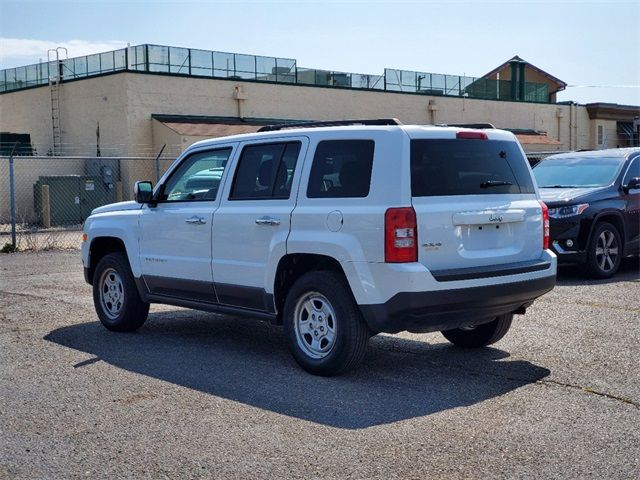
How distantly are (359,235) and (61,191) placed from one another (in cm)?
2057

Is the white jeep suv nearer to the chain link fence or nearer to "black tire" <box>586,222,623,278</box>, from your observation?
"black tire" <box>586,222,623,278</box>

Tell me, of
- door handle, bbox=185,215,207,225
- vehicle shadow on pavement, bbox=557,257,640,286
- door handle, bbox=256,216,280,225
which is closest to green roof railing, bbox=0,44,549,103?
vehicle shadow on pavement, bbox=557,257,640,286

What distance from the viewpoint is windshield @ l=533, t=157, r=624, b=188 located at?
43.7ft

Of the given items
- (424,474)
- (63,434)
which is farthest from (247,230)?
(424,474)

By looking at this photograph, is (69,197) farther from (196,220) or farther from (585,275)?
(196,220)

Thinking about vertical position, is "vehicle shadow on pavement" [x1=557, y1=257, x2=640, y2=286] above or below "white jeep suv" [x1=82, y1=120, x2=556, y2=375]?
below

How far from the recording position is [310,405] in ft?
20.6

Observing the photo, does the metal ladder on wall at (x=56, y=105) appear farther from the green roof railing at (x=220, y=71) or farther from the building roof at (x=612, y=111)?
the building roof at (x=612, y=111)

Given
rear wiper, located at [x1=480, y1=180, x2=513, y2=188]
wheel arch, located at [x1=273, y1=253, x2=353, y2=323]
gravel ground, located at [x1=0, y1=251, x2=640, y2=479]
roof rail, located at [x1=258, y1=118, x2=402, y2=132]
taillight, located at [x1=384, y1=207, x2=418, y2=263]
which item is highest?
roof rail, located at [x1=258, y1=118, x2=402, y2=132]

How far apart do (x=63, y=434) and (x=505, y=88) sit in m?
40.9

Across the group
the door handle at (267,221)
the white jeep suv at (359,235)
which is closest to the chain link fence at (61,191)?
the white jeep suv at (359,235)

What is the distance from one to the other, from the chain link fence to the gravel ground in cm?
1321

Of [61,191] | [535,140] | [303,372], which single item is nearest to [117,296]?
[303,372]

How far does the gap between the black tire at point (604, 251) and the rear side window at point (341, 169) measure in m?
6.42
